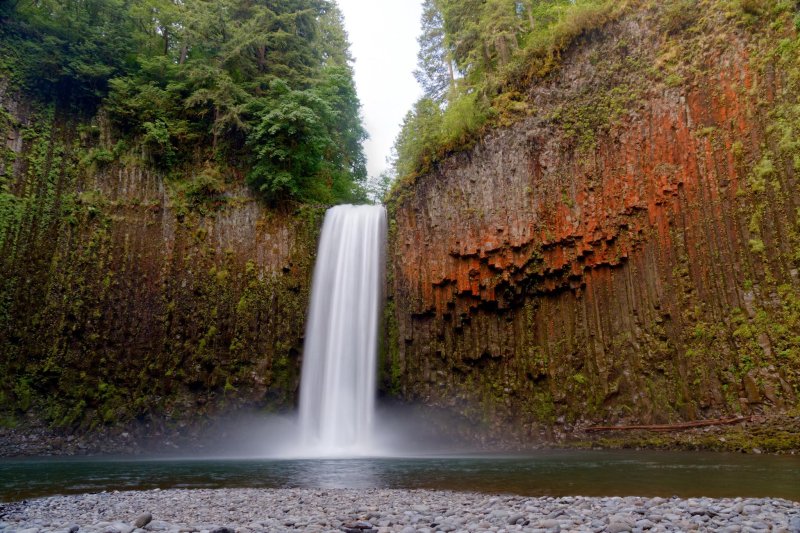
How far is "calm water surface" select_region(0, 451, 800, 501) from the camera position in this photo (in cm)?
695

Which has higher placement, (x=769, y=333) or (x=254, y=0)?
(x=254, y=0)

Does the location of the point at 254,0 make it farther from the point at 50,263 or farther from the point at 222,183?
the point at 50,263

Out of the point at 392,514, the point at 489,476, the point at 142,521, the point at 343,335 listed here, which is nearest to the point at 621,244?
the point at 489,476

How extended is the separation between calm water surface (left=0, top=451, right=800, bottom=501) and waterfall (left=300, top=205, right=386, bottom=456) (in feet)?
15.7

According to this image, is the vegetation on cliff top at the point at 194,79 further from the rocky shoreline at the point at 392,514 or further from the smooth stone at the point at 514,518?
the smooth stone at the point at 514,518

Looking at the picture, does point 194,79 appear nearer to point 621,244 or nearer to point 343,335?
point 343,335

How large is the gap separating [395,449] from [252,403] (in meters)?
5.51

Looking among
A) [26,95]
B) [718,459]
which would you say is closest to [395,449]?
[718,459]

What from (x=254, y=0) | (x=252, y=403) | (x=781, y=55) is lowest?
(x=252, y=403)

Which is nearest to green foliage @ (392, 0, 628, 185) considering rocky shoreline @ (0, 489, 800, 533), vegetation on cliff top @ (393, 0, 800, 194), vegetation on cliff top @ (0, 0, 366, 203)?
vegetation on cliff top @ (393, 0, 800, 194)

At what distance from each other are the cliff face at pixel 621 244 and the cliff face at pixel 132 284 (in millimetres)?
5048

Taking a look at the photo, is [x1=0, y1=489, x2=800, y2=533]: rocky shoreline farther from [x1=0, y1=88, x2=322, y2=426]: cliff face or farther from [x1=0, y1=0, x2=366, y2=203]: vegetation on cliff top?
[x1=0, y1=0, x2=366, y2=203]: vegetation on cliff top

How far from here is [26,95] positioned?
1939 cm

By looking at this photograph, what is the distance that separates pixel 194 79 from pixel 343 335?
12.2 meters
